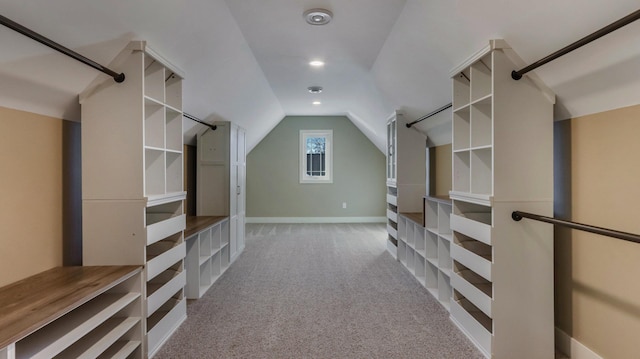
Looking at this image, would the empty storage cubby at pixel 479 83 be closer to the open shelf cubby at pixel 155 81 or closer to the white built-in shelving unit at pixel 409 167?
the white built-in shelving unit at pixel 409 167

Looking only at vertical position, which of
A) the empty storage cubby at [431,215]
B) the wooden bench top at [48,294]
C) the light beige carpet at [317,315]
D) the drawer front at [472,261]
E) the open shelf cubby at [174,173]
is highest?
the open shelf cubby at [174,173]

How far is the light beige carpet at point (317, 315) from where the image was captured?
2184mm

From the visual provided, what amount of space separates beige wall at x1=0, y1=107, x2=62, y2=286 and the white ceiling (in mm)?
113

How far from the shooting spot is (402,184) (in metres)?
4.30

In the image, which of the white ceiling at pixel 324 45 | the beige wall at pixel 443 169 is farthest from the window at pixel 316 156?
the beige wall at pixel 443 169

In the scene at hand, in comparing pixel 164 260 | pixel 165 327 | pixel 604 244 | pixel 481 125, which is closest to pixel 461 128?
pixel 481 125

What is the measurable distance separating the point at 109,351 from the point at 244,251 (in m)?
3.09

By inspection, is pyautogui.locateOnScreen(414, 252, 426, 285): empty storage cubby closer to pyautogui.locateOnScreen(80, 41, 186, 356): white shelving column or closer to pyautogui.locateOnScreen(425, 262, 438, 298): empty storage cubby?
pyautogui.locateOnScreen(425, 262, 438, 298): empty storage cubby

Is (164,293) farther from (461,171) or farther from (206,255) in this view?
(461,171)

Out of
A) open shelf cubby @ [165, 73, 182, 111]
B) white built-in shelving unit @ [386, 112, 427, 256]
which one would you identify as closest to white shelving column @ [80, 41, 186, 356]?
open shelf cubby @ [165, 73, 182, 111]

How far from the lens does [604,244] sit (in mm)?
1780

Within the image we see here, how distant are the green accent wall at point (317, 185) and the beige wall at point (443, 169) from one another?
10.5 feet

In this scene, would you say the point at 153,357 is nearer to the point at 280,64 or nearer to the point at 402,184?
the point at 280,64

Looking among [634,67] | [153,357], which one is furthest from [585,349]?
[153,357]
